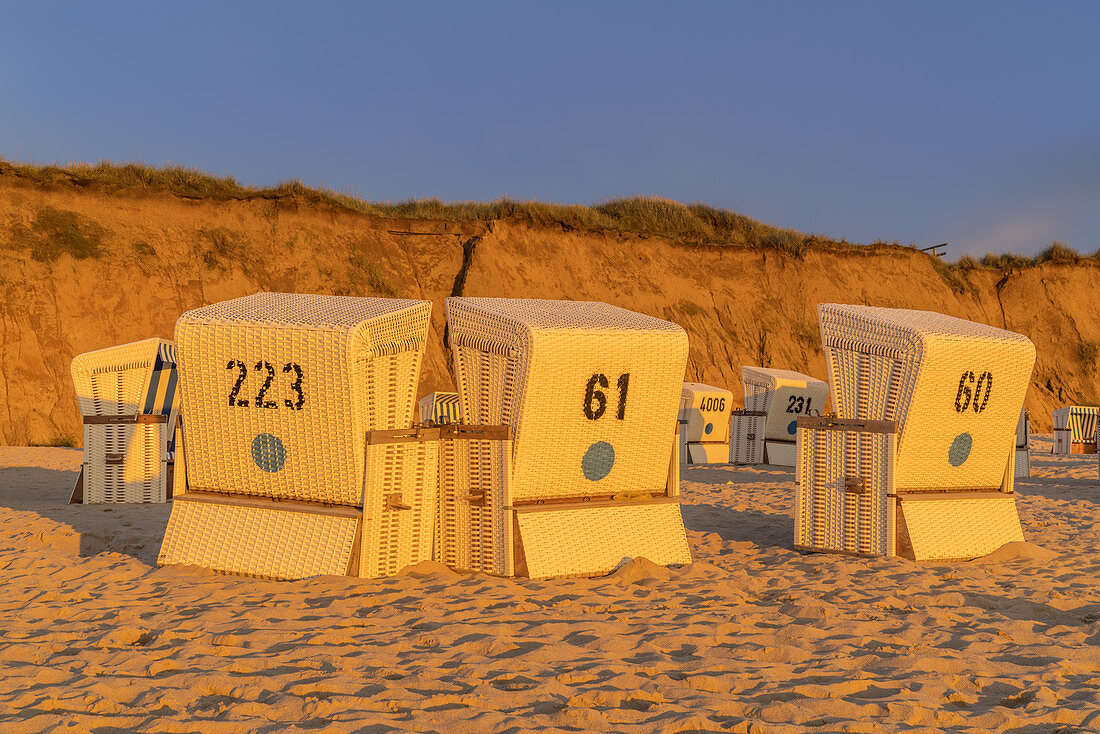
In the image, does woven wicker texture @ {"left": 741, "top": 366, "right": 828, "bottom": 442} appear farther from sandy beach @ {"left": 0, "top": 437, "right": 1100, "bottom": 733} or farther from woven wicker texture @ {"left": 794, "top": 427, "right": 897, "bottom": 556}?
sandy beach @ {"left": 0, "top": 437, "right": 1100, "bottom": 733}

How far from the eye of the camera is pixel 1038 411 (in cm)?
3266

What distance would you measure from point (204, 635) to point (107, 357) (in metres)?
7.09

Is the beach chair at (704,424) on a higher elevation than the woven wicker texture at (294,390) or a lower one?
lower

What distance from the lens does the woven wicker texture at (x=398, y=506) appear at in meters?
5.94

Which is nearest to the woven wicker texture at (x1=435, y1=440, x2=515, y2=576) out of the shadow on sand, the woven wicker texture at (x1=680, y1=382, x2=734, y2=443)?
the shadow on sand

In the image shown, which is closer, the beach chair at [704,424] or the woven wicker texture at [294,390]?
the woven wicker texture at [294,390]

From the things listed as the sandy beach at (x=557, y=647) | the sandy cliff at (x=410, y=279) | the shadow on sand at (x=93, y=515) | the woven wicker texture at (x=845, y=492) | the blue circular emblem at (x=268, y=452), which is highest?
the sandy cliff at (x=410, y=279)

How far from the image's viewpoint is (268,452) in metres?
6.14

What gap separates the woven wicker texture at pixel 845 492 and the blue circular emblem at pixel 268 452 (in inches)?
171

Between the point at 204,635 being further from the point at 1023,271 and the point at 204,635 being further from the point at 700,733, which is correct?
the point at 1023,271

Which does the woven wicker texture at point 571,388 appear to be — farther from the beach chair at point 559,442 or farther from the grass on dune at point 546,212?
the grass on dune at point 546,212

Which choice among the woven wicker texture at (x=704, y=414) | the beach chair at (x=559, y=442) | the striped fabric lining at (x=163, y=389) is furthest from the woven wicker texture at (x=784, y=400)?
the striped fabric lining at (x=163, y=389)

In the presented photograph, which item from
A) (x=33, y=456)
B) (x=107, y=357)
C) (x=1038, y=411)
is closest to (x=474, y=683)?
(x=107, y=357)

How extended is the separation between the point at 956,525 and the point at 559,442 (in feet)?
12.3
